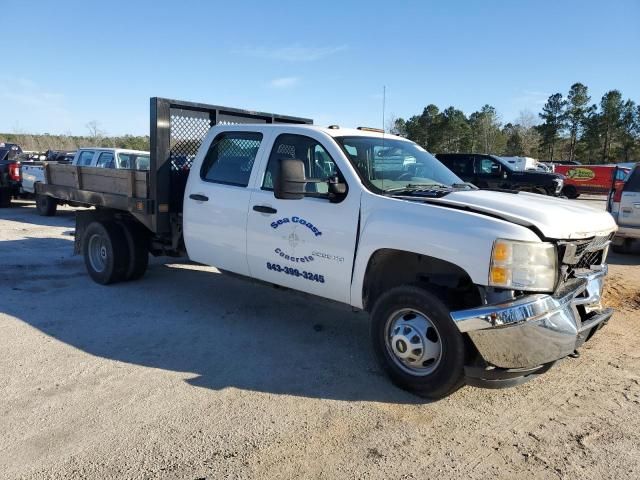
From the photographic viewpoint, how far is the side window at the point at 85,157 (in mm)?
13547

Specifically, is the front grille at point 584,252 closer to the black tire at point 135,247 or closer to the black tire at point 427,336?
the black tire at point 427,336

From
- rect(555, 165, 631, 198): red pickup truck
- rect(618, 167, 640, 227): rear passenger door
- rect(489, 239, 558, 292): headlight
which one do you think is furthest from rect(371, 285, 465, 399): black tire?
rect(555, 165, 631, 198): red pickup truck

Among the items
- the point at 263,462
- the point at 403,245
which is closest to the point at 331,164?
the point at 403,245

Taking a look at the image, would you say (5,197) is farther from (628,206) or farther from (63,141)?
(63,141)

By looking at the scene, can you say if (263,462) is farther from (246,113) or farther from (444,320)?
(246,113)

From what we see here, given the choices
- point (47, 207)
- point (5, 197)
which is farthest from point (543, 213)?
point (5, 197)

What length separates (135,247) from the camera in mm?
6770

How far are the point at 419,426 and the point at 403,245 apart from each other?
1.26 m

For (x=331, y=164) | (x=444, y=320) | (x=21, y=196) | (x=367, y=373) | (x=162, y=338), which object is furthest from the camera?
(x=21, y=196)

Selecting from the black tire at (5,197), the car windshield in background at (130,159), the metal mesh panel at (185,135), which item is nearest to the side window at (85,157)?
the car windshield in background at (130,159)

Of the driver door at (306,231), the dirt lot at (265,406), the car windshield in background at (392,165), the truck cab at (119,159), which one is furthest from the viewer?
the truck cab at (119,159)

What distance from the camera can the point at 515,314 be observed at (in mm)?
3328

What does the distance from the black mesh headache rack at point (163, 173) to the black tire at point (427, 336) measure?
3.15m

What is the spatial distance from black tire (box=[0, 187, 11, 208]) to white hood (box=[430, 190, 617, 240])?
16.6 m
